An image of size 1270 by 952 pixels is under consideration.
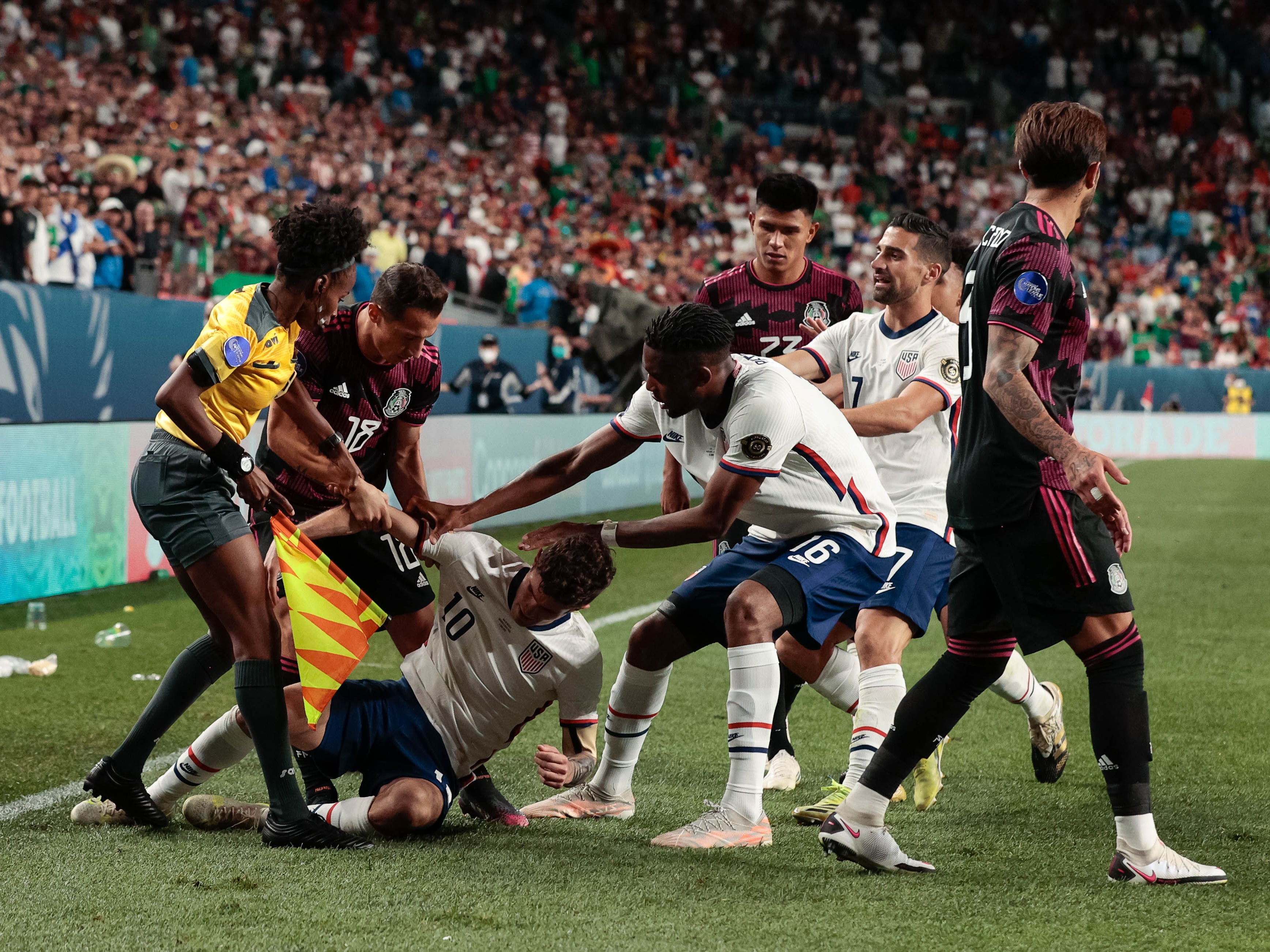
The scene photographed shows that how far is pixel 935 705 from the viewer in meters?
3.85

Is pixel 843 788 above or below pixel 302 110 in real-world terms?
below

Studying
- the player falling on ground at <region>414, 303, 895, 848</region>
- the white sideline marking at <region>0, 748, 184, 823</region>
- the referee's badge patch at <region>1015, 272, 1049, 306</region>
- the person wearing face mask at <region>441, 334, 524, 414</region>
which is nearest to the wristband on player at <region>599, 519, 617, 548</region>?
the player falling on ground at <region>414, 303, 895, 848</region>

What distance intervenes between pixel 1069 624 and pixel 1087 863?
2.72 ft

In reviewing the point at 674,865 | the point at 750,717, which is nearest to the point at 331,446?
the point at 750,717

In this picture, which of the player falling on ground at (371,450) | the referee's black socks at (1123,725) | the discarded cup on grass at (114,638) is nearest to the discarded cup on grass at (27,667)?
the discarded cup on grass at (114,638)

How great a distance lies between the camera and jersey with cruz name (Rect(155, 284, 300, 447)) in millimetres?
3977

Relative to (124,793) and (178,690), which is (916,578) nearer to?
(178,690)

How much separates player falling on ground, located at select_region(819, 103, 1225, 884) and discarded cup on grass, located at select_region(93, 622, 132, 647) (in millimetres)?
5139

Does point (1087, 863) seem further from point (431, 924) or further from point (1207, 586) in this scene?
point (1207, 586)

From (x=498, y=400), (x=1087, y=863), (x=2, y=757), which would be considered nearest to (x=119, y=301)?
(x=498, y=400)

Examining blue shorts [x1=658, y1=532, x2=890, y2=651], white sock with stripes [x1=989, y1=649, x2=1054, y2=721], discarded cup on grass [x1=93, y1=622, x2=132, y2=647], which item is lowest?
discarded cup on grass [x1=93, y1=622, x2=132, y2=647]

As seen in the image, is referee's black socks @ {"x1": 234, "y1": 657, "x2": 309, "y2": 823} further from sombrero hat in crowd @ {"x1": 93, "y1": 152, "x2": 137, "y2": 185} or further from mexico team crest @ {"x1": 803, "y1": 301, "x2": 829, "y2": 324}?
sombrero hat in crowd @ {"x1": 93, "y1": 152, "x2": 137, "y2": 185}

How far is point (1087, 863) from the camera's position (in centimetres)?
403

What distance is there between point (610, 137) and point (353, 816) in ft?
84.0
